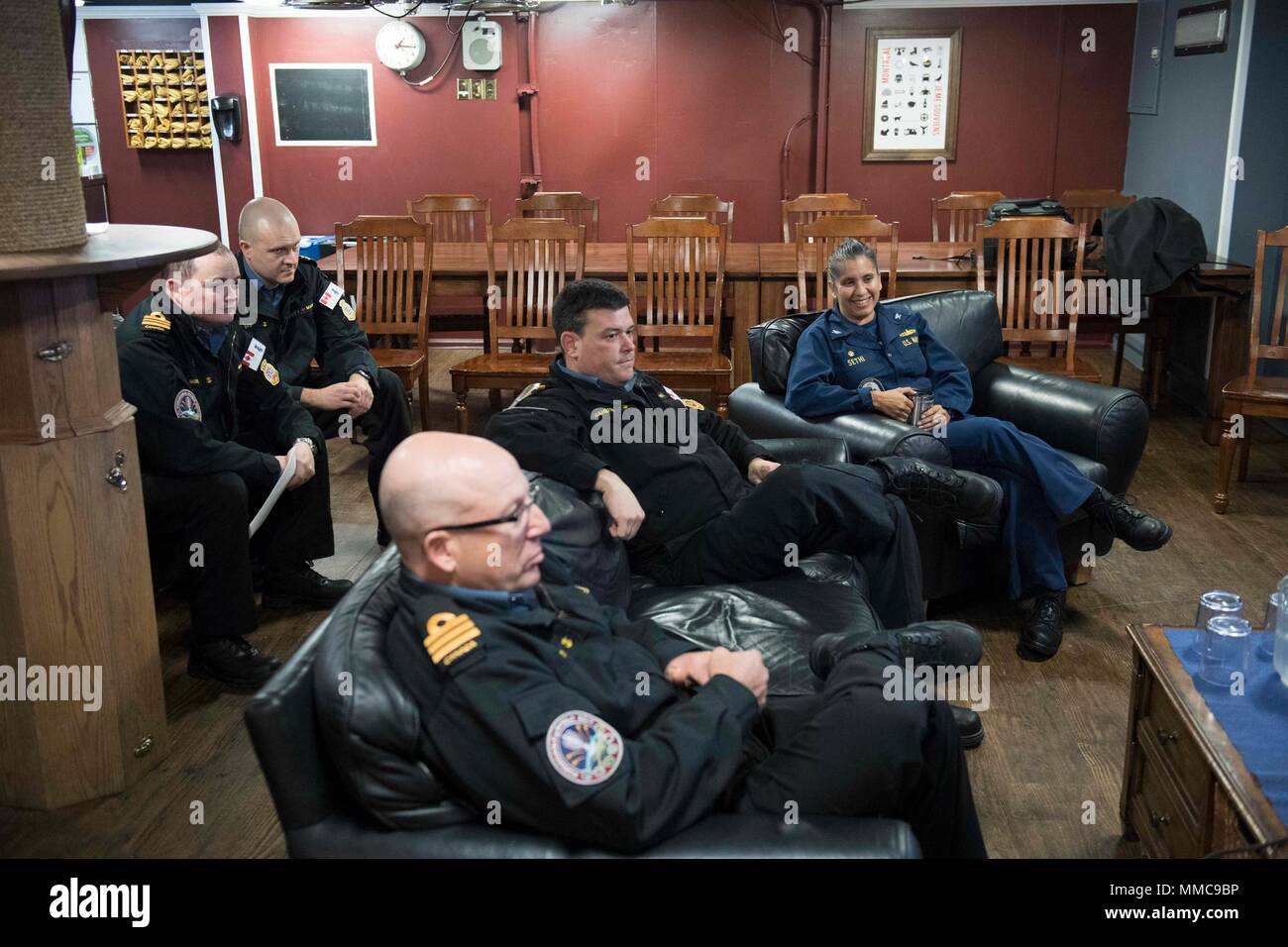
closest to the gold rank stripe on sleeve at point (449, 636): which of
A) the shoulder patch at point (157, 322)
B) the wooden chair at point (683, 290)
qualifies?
the shoulder patch at point (157, 322)

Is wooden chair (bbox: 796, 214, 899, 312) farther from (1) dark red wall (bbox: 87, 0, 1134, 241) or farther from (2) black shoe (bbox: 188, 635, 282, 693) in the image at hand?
(2) black shoe (bbox: 188, 635, 282, 693)

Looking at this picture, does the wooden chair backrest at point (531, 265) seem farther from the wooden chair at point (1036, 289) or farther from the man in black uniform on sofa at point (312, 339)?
the wooden chair at point (1036, 289)

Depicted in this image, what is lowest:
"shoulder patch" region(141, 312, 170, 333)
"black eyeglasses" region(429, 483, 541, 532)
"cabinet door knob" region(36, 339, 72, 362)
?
"black eyeglasses" region(429, 483, 541, 532)

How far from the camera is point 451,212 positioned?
6594 mm

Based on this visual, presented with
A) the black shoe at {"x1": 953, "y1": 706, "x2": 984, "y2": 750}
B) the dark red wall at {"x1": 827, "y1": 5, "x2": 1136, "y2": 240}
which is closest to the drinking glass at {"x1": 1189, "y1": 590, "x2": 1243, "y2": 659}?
the black shoe at {"x1": 953, "y1": 706, "x2": 984, "y2": 750}

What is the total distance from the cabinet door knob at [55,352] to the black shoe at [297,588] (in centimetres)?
131

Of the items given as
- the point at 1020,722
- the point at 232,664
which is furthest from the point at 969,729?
the point at 232,664

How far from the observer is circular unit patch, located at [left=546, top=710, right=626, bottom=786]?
4.79 ft

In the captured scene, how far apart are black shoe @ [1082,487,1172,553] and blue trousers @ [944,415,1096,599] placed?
0.05m

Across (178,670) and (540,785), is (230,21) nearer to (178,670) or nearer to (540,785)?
(178,670)

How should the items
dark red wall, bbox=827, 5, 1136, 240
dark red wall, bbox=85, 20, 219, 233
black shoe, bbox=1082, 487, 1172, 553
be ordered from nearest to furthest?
black shoe, bbox=1082, 487, 1172, 553, dark red wall, bbox=827, 5, 1136, 240, dark red wall, bbox=85, 20, 219, 233

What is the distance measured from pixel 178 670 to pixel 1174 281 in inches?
170

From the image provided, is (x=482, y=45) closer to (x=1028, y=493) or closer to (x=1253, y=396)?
(x=1253, y=396)

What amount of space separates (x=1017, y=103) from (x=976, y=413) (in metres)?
3.95
